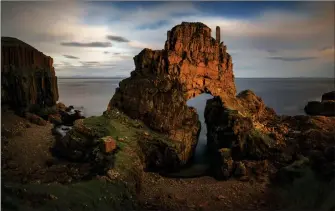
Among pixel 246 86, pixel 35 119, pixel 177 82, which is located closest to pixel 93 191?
pixel 35 119

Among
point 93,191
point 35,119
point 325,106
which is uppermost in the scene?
point 325,106

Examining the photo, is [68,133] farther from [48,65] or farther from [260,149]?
[260,149]

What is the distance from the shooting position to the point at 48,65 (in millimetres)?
11406

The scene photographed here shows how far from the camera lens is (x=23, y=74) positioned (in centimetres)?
1170

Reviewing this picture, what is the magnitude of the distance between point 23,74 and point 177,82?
7623 mm

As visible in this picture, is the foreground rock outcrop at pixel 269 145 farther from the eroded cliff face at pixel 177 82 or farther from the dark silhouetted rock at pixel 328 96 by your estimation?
the dark silhouetted rock at pixel 328 96

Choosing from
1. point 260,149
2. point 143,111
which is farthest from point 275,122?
point 143,111

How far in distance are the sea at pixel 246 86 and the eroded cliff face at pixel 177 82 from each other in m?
0.98

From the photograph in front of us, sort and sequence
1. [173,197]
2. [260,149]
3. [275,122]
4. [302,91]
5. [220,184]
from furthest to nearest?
1. [302,91]
2. [275,122]
3. [260,149]
4. [220,184]
5. [173,197]

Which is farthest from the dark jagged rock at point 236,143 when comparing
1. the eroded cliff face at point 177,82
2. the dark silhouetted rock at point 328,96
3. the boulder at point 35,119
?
the boulder at point 35,119

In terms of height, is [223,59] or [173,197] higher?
[223,59]

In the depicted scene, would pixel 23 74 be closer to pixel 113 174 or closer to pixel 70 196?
pixel 113 174

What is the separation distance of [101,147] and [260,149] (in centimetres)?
759

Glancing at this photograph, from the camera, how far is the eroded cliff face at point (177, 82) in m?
15.0
